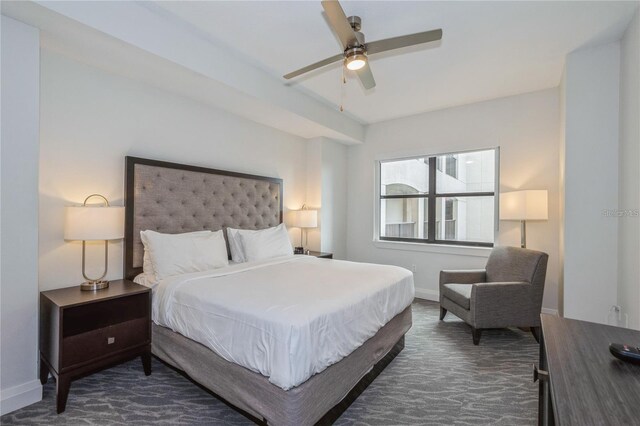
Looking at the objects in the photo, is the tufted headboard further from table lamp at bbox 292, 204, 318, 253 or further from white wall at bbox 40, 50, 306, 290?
table lamp at bbox 292, 204, 318, 253

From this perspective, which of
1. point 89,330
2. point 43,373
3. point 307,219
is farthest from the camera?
point 307,219

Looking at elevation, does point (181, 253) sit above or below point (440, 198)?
below

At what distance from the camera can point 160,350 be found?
2320 millimetres

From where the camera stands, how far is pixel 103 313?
6.96 feet

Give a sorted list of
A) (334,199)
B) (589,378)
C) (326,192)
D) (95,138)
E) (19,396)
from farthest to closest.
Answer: (334,199) < (326,192) < (95,138) < (19,396) < (589,378)

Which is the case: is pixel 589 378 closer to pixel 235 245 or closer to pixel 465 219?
pixel 235 245

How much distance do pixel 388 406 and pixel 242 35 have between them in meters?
3.02

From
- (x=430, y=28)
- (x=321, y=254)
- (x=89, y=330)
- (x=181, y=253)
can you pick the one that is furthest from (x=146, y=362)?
(x=430, y=28)

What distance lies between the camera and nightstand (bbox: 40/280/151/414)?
1.92 metres

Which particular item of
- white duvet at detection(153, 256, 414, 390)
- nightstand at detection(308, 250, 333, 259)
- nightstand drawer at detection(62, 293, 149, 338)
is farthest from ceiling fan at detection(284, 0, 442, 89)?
nightstand at detection(308, 250, 333, 259)

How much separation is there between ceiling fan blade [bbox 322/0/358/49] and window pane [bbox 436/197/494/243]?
10.1 feet

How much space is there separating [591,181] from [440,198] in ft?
6.23

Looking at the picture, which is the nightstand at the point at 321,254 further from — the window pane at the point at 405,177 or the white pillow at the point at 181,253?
the white pillow at the point at 181,253

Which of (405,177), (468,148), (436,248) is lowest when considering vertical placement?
(436,248)
